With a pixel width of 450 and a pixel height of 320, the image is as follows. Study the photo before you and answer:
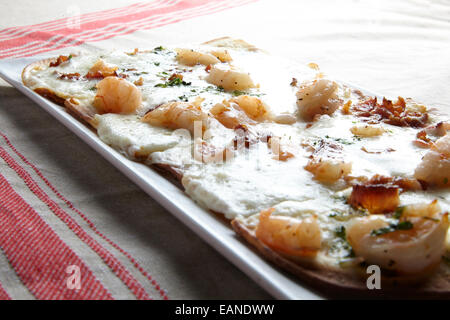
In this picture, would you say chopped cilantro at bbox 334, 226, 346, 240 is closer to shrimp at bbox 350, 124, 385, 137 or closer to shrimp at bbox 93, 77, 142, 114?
shrimp at bbox 350, 124, 385, 137

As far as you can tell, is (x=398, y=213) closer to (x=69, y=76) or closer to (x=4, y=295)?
(x=4, y=295)

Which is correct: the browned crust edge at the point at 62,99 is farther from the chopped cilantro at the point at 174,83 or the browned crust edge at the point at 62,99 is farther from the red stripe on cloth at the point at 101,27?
the red stripe on cloth at the point at 101,27

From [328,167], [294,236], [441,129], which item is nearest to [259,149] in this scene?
[328,167]

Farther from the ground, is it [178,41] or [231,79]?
[231,79]

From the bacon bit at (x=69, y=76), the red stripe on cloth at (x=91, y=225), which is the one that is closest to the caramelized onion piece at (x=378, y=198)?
→ the red stripe on cloth at (x=91, y=225)

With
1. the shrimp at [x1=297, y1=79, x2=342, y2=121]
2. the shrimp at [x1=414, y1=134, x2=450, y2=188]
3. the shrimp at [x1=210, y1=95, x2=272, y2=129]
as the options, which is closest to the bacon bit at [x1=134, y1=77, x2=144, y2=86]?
the shrimp at [x1=210, y1=95, x2=272, y2=129]

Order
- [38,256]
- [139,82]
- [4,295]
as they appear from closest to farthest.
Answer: [4,295]
[38,256]
[139,82]

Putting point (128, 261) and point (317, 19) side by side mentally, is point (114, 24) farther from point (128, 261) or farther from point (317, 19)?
point (128, 261)
